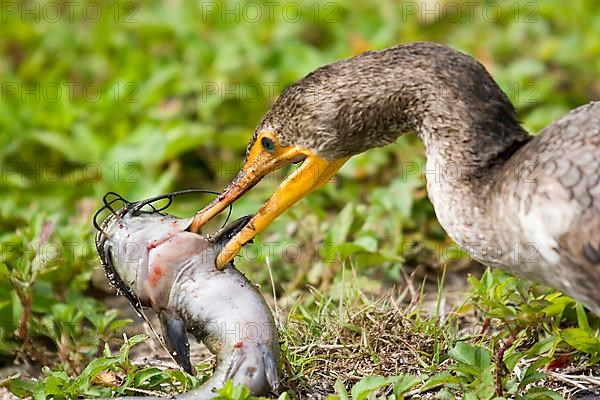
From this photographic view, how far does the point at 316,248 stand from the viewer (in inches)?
182

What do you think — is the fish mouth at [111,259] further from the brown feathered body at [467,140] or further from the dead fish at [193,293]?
the brown feathered body at [467,140]

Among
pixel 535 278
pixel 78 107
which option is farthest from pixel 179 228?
pixel 78 107

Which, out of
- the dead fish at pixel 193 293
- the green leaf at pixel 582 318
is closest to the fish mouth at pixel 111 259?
the dead fish at pixel 193 293

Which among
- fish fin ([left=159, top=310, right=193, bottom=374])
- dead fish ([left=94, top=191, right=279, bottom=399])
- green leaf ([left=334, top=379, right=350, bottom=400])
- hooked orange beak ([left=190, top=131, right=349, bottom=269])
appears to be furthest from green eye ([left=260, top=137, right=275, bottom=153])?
green leaf ([left=334, top=379, right=350, bottom=400])

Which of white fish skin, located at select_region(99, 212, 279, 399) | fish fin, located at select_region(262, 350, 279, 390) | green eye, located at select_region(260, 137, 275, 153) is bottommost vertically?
fish fin, located at select_region(262, 350, 279, 390)

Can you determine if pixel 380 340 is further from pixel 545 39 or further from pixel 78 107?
pixel 545 39

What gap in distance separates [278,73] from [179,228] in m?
2.61

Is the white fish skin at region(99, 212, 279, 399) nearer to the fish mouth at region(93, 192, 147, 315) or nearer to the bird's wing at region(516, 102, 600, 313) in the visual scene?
the fish mouth at region(93, 192, 147, 315)

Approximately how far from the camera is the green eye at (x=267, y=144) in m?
3.61

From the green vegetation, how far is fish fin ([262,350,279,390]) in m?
0.19

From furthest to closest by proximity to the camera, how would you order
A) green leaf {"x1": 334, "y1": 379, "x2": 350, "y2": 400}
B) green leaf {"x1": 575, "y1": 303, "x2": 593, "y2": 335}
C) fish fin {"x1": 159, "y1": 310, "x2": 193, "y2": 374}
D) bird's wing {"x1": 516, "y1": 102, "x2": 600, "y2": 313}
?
green leaf {"x1": 575, "y1": 303, "x2": 593, "y2": 335} → fish fin {"x1": 159, "y1": 310, "x2": 193, "y2": 374} → green leaf {"x1": 334, "y1": 379, "x2": 350, "y2": 400} → bird's wing {"x1": 516, "y1": 102, "x2": 600, "y2": 313}

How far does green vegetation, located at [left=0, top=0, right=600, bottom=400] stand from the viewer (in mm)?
3623

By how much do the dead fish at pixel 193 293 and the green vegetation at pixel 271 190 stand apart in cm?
16

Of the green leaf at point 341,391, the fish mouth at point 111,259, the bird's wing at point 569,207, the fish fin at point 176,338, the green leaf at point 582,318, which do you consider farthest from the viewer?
the green leaf at point 582,318
